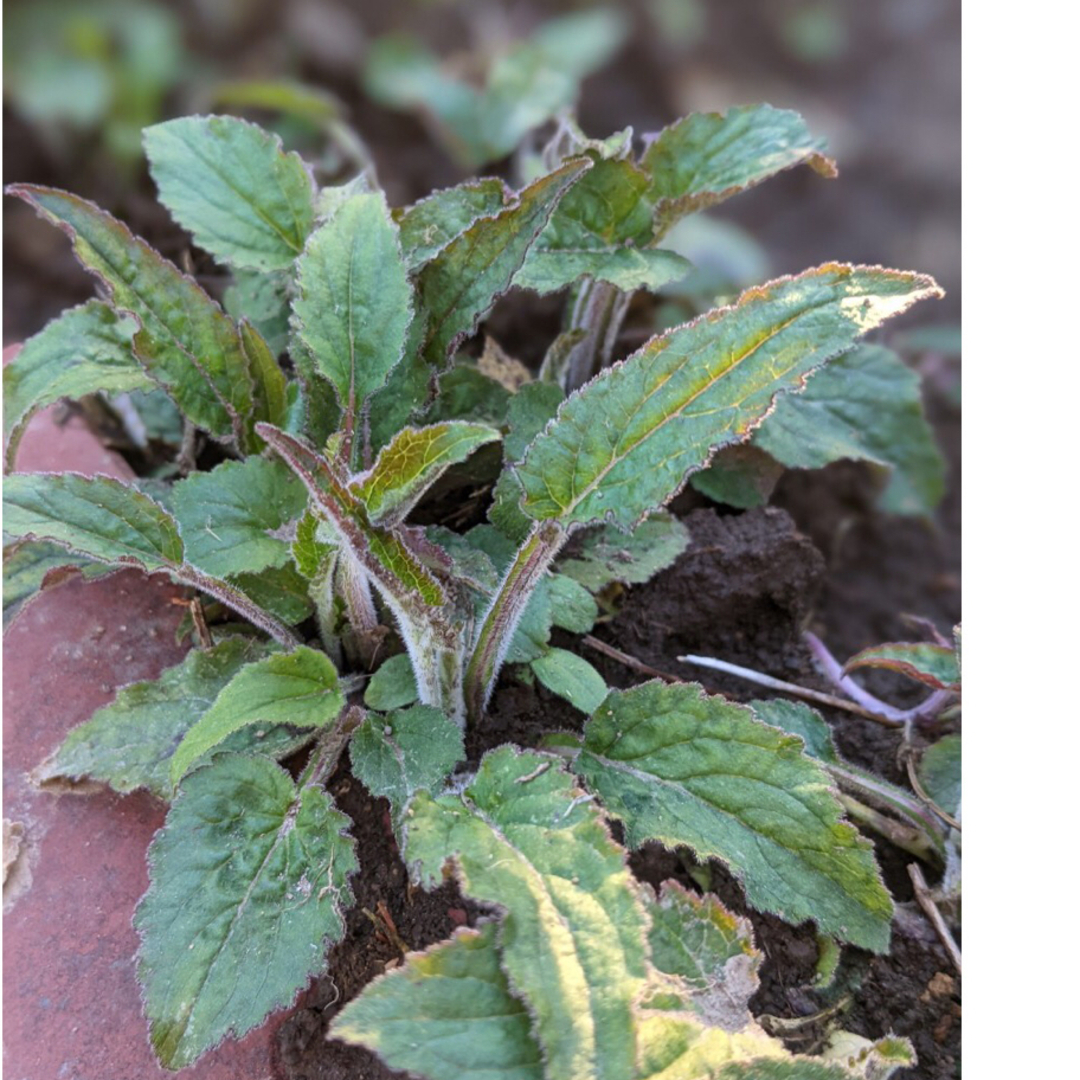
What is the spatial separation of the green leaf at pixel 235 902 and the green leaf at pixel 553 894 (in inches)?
7.0

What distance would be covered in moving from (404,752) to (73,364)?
0.78 m

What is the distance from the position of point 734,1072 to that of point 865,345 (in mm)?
1342

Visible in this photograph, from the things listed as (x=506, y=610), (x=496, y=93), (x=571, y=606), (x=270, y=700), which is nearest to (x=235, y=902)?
(x=270, y=700)

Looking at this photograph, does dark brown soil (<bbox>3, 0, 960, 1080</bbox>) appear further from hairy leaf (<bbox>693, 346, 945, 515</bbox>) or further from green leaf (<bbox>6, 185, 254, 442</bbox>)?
green leaf (<bbox>6, 185, 254, 442</bbox>)

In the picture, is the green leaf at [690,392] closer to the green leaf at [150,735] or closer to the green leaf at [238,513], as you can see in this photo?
the green leaf at [238,513]

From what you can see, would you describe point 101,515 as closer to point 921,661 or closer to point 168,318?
point 168,318

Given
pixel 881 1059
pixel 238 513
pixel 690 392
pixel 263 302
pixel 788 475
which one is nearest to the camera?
pixel 881 1059

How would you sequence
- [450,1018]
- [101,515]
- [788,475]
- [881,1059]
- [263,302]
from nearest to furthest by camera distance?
1. [450,1018]
2. [881,1059]
3. [101,515]
4. [263,302]
5. [788,475]

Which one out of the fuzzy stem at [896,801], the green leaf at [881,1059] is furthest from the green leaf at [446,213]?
the green leaf at [881,1059]

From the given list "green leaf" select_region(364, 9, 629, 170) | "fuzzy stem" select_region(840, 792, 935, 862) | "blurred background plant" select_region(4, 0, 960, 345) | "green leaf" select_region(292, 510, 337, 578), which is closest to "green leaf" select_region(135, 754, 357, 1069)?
"green leaf" select_region(292, 510, 337, 578)

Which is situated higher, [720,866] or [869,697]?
[869,697]

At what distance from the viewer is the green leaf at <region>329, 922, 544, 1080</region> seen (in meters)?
0.98

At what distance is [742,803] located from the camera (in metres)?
1.30

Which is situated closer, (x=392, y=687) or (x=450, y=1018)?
(x=450, y=1018)
